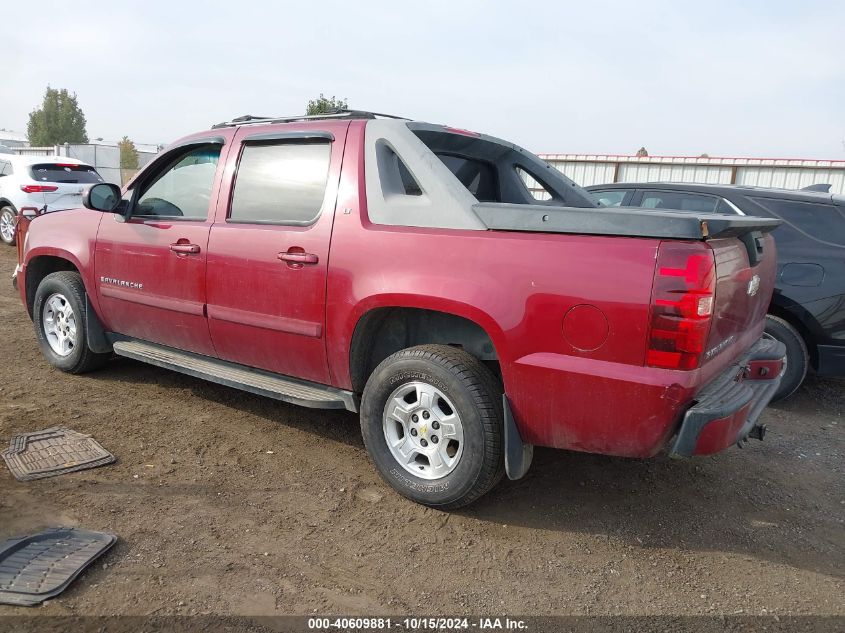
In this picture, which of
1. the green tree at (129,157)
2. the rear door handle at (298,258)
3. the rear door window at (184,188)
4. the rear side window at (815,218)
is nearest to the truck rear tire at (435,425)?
the rear door handle at (298,258)

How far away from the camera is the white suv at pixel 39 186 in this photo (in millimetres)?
11312

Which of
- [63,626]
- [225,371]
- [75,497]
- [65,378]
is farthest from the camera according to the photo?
[65,378]

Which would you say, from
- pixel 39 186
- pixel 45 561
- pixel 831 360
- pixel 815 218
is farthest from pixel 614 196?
pixel 39 186

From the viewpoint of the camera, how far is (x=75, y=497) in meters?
3.16

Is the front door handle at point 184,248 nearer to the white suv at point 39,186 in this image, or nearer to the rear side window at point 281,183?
the rear side window at point 281,183

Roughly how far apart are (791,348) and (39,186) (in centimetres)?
1175

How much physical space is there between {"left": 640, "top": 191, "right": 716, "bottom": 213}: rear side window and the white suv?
383 inches

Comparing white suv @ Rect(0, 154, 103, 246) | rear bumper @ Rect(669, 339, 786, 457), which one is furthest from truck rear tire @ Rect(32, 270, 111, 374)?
white suv @ Rect(0, 154, 103, 246)

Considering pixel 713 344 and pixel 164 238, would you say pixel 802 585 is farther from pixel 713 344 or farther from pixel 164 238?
pixel 164 238

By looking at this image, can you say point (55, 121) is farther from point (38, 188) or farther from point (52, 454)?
point (52, 454)

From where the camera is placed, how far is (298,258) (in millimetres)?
3455

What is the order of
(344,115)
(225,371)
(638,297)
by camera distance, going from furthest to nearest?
1. (225,371)
2. (344,115)
3. (638,297)

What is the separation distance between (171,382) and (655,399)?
374 centimetres

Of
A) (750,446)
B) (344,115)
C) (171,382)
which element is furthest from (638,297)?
(171,382)
